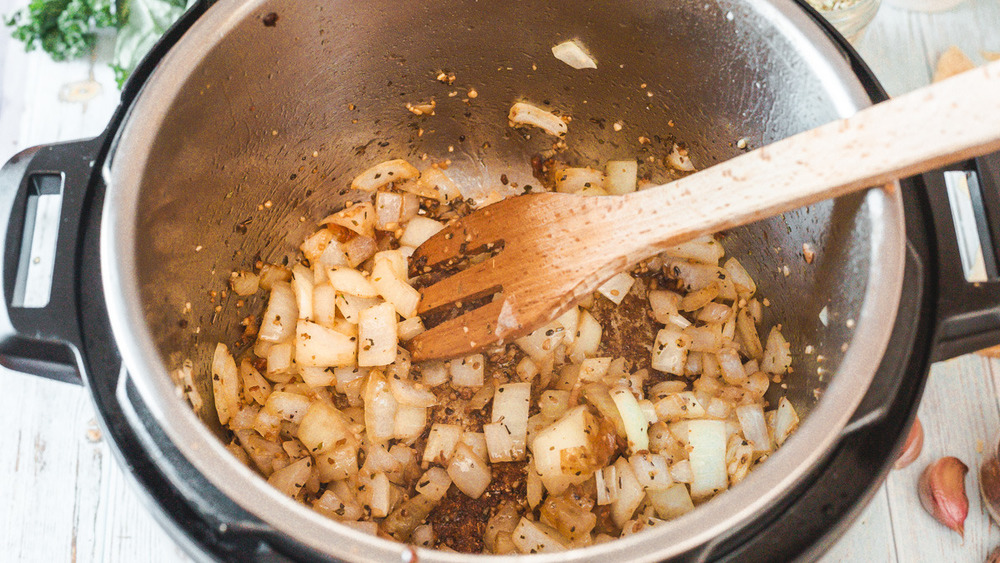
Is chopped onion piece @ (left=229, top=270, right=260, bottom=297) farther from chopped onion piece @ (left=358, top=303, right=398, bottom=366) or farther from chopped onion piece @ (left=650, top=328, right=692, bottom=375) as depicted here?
chopped onion piece @ (left=650, top=328, right=692, bottom=375)

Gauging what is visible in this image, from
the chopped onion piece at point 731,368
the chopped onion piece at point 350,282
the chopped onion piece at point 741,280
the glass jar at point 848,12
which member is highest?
the glass jar at point 848,12

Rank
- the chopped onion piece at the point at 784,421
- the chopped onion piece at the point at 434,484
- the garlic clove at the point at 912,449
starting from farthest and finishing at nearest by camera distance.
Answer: the garlic clove at the point at 912,449
the chopped onion piece at the point at 434,484
the chopped onion piece at the point at 784,421

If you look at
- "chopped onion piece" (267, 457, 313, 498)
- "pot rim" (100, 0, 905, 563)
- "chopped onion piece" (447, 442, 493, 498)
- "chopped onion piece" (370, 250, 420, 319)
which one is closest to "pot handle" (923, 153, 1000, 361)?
"pot rim" (100, 0, 905, 563)

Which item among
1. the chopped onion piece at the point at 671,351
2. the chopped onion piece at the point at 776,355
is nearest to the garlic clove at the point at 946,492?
the chopped onion piece at the point at 776,355

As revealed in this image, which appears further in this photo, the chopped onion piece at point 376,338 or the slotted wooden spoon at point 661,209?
the chopped onion piece at point 376,338

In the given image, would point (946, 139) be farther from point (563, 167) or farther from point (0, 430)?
point (0, 430)

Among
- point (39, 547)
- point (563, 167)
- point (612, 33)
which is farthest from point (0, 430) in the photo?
point (612, 33)

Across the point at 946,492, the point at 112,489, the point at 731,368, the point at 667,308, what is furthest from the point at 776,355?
the point at 112,489

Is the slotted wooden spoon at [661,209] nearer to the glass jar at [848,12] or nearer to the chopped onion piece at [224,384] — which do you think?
the chopped onion piece at [224,384]
